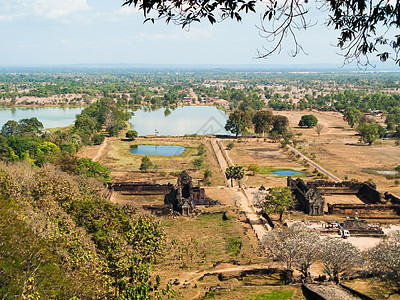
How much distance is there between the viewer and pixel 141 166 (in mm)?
42750

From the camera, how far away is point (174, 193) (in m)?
33.6

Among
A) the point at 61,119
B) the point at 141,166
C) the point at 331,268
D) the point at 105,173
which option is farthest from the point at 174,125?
the point at 331,268

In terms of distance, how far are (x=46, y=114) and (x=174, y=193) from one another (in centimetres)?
7486

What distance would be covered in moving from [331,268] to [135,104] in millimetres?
104791

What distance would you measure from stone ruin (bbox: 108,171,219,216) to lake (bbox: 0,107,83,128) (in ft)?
160

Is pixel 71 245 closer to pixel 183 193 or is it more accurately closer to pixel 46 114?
pixel 183 193

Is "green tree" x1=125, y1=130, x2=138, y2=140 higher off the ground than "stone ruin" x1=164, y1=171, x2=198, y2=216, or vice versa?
"green tree" x1=125, y1=130, x2=138, y2=140

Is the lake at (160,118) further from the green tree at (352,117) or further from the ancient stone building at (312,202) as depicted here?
the ancient stone building at (312,202)

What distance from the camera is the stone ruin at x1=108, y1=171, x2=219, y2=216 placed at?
2895 cm

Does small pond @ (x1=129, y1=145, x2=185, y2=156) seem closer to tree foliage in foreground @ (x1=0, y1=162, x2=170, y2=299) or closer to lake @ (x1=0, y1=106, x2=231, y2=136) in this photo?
lake @ (x1=0, y1=106, x2=231, y2=136)

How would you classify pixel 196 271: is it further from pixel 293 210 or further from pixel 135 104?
pixel 135 104

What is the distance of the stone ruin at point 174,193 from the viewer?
95.0 feet

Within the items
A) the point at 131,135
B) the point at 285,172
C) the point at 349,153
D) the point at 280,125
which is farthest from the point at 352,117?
the point at 131,135

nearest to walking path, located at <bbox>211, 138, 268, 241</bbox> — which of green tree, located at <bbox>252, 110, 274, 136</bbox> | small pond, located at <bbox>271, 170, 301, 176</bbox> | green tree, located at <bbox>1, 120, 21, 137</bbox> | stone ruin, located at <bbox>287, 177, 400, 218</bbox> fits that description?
stone ruin, located at <bbox>287, 177, 400, 218</bbox>
